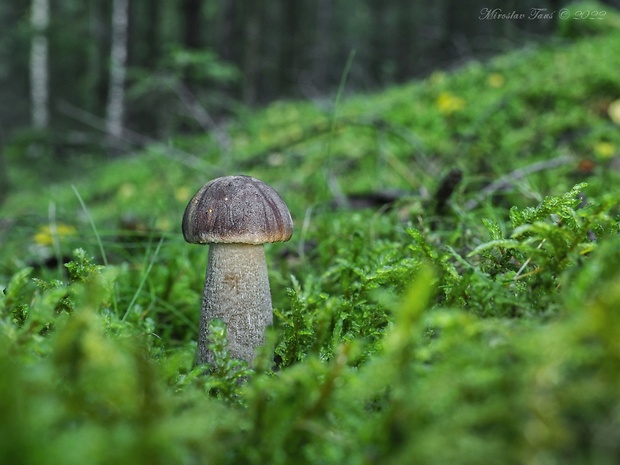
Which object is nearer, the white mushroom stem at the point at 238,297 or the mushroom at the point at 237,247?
the mushroom at the point at 237,247

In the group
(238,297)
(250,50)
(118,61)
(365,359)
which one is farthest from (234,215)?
(118,61)

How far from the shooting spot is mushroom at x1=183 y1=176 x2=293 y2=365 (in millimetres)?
1666

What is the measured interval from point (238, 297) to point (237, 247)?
0.61 feet

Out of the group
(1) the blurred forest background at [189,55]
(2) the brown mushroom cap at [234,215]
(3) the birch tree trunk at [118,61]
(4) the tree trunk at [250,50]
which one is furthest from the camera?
(3) the birch tree trunk at [118,61]

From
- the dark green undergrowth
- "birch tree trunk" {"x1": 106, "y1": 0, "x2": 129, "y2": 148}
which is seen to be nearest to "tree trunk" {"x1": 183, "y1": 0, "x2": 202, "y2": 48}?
"birch tree trunk" {"x1": 106, "y1": 0, "x2": 129, "y2": 148}

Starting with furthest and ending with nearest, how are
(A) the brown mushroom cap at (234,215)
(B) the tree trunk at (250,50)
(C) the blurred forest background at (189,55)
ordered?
(B) the tree trunk at (250,50) < (C) the blurred forest background at (189,55) < (A) the brown mushroom cap at (234,215)

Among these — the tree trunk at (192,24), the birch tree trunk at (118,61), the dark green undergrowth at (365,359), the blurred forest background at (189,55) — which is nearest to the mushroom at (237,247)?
the dark green undergrowth at (365,359)

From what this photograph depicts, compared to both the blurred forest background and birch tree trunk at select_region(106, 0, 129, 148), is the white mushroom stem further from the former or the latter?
birch tree trunk at select_region(106, 0, 129, 148)

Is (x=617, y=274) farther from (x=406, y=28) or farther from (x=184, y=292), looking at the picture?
(x=406, y=28)

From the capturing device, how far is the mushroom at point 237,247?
1.67 meters

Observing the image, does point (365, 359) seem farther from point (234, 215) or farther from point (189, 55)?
point (189, 55)

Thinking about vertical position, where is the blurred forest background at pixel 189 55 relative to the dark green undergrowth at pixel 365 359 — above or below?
above

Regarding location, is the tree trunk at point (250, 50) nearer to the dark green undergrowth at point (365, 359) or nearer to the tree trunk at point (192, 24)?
the tree trunk at point (192, 24)

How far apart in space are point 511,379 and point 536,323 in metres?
0.22
